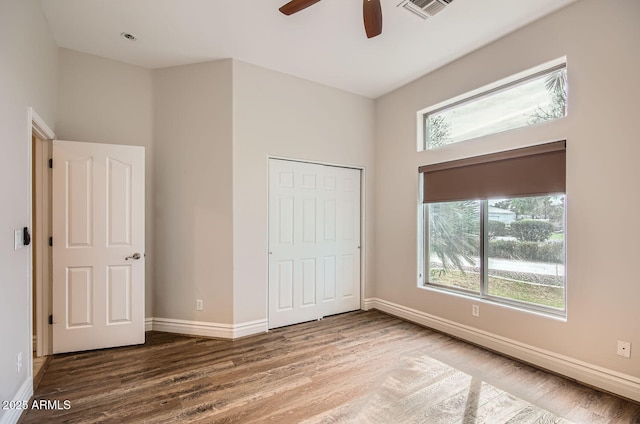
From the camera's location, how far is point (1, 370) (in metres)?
1.75

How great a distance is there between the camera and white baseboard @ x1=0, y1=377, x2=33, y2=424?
1752mm

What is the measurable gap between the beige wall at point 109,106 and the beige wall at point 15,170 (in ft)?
2.50

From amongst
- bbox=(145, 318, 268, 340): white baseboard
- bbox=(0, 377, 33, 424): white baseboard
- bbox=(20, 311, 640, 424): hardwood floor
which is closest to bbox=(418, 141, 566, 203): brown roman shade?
bbox=(20, 311, 640, 424): hardwood floor

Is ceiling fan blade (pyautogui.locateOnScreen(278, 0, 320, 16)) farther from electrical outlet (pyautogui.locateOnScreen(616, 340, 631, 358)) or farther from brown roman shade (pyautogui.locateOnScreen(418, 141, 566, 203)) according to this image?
electrical outlet (pyautogui.locateOnScreen(616, 340, 631, 358))

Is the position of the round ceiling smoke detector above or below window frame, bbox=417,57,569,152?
above

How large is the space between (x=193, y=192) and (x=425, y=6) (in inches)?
110

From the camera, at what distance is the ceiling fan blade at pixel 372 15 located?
1.96 meters

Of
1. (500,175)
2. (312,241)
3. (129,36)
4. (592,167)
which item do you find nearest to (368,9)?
(500,175)

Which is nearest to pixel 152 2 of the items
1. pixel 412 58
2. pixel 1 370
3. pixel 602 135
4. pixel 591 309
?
pixel 412 58

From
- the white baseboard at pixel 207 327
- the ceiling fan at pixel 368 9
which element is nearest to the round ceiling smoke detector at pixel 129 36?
the ceiling fan at pixel 368 9

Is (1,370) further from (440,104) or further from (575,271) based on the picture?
(440,104)

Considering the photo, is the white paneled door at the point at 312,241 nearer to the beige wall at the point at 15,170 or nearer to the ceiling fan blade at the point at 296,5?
the ceiling fan blade at the point at 296,5

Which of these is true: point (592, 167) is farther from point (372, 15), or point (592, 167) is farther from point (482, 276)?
point (372, 15)

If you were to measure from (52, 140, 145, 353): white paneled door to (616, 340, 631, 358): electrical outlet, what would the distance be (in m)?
4.07
